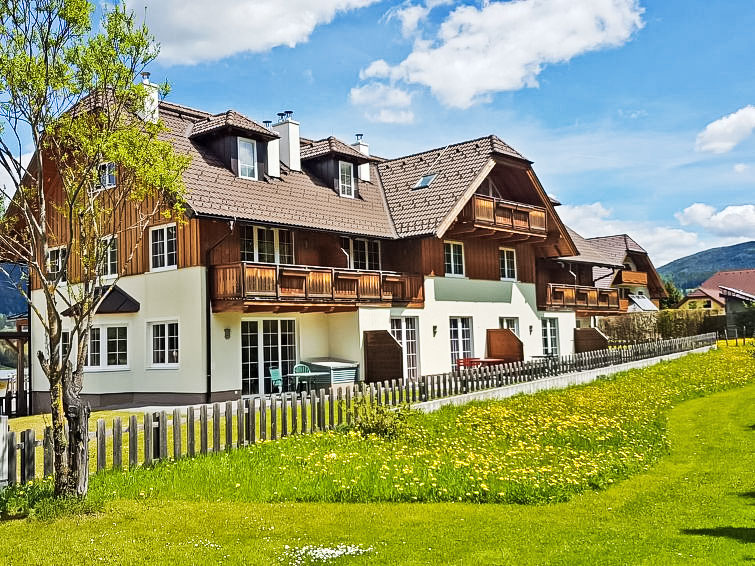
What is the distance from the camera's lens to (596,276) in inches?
1959

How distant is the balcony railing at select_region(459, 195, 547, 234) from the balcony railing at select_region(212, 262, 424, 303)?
375 centimetres

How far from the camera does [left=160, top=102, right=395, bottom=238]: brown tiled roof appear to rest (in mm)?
20656

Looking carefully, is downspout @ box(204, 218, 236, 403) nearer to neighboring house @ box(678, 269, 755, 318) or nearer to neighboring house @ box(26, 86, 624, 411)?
neighboring house @ box(26, 86, 624, 411)

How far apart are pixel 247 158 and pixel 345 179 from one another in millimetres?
4599

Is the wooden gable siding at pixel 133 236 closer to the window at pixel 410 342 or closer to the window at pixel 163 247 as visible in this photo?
the window at pixel 163 247

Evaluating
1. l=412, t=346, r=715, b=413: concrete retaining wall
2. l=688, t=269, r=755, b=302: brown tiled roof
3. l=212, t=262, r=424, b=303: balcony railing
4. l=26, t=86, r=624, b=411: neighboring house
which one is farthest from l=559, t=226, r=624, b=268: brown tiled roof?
l=688, t=269, r=755, b=302: brown tiled roof

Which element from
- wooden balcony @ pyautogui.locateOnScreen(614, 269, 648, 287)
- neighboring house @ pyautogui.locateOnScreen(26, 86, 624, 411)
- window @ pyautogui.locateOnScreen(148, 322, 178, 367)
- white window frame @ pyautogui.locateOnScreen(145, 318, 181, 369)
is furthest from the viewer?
wooden balcony @ pyautogui.locateOnScreen(614, 269, 648, 287)

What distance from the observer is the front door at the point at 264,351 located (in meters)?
21.3

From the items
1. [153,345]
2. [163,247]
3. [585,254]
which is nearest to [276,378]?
[153,345]

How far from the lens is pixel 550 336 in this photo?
3344cm

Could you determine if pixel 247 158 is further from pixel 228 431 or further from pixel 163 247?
pixel 228 431

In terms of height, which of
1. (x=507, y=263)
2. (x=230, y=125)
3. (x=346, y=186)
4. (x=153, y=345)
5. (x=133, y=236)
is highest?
(x=230, y=125)

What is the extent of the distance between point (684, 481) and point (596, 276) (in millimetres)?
40741

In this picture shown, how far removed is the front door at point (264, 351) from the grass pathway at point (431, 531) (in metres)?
12.2
